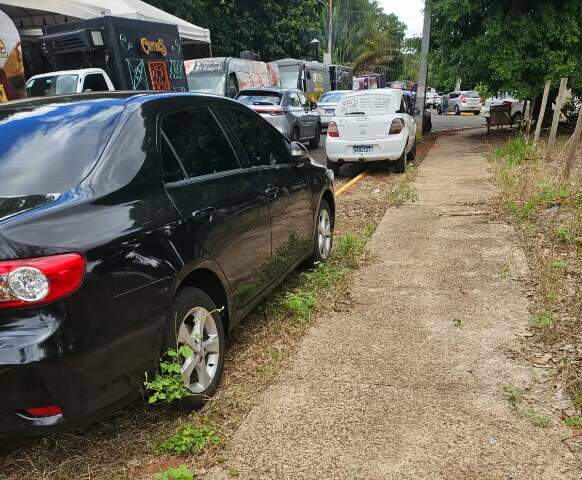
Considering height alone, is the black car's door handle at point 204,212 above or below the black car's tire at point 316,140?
above

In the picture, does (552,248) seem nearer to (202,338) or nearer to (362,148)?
(202,338)

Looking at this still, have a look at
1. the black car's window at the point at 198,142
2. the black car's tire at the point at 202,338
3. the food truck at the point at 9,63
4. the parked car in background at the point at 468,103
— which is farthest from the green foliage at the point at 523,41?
the parked car in background at the point at 468,103

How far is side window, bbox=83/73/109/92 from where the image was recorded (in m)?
11.5

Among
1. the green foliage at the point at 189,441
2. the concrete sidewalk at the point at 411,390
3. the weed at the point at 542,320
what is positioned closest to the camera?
the concrete sidewalk at the point at 411,390

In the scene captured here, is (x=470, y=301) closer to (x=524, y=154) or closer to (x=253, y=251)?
(x=253, y=251)

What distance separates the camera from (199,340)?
285cm

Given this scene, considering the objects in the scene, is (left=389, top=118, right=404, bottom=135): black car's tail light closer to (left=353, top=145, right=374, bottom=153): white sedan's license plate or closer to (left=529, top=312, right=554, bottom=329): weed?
(left=353, top=145, right=374, bottom=153): white sedan's license plate

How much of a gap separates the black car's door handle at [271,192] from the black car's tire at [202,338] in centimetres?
95

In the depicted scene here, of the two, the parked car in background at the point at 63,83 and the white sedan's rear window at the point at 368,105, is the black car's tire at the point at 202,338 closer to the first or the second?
the white sedan's rear window at the point at 368,105

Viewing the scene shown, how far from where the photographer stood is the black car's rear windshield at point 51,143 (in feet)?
8.29

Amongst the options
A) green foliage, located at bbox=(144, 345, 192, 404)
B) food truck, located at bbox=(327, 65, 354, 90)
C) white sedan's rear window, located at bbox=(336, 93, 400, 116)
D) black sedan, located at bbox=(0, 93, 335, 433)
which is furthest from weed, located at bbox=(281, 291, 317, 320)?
food truck, located at bbox=(327, 65, 354, 90)

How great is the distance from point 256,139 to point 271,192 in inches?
18.7

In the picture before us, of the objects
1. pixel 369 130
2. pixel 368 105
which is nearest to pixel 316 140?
pixel 368 105

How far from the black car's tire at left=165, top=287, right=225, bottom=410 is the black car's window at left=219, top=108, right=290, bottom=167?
1188 mm
